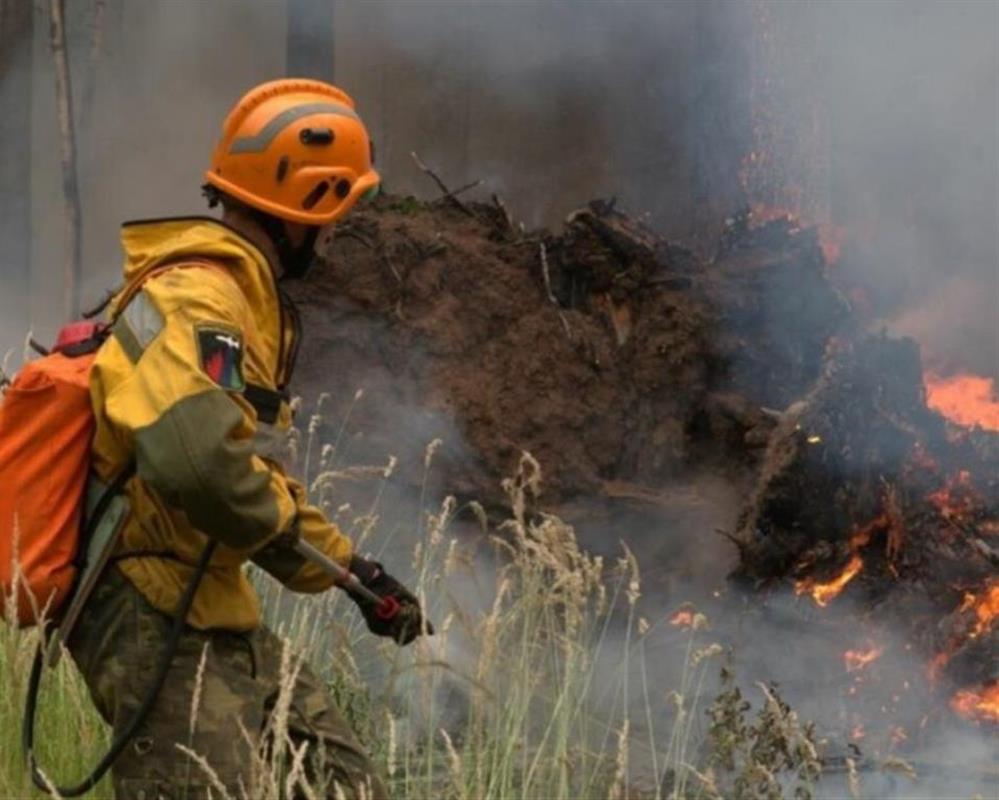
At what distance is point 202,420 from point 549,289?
4.82 metres

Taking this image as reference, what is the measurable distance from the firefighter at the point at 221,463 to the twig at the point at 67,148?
20.3 ft

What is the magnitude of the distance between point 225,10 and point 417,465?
4028 mm

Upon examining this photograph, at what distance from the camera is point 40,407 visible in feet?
12.3

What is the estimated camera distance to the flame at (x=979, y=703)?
6609mm

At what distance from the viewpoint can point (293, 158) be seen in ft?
13.6

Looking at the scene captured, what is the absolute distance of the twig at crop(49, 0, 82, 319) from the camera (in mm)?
10188

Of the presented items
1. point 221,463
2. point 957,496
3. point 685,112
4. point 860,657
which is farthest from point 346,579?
point 685,112

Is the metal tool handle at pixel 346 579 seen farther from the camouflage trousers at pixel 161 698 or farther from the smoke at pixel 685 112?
the smoke at pixel 685 112

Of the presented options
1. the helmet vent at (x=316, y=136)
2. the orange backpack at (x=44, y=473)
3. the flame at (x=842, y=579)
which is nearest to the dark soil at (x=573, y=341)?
the flame at (x=842, y=579)

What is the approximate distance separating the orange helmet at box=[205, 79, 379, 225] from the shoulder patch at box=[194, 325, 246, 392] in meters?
0.51

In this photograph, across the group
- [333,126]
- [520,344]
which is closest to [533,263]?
[520,344]

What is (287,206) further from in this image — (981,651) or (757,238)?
(757,238)

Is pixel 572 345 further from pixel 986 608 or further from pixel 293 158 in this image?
pixel 293 158

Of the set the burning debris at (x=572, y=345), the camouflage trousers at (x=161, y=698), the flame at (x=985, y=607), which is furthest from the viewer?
the burning debris at (x=572, y=345)
